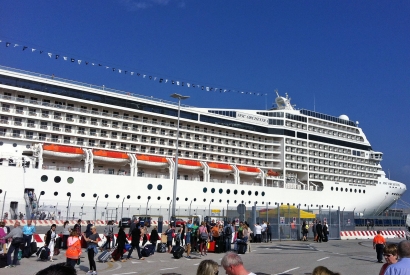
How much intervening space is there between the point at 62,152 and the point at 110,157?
431cm

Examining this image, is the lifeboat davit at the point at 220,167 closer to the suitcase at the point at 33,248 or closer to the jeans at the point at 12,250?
the suitcase at the point at 33,248

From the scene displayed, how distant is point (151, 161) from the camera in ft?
127

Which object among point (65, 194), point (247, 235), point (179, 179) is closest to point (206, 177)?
point (179, 179)

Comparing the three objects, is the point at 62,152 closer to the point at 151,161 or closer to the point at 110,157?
the point at 110,157

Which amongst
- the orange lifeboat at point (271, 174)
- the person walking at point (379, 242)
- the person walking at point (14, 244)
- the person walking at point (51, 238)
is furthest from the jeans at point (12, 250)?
the orange lifeboat at point (271, 174)

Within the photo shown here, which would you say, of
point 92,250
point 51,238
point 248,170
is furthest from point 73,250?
point 248,170

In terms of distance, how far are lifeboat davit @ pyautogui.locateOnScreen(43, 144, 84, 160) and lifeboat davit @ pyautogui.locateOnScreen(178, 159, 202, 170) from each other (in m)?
10.1

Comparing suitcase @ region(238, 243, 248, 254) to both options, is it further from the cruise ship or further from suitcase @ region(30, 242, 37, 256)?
the cruise ship

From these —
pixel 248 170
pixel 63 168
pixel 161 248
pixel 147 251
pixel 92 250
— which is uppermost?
pixel 248 170

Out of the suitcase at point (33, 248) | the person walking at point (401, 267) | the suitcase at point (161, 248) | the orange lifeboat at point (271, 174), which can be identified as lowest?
the suitcase at point (161, 248)

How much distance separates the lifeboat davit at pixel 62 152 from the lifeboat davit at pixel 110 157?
129 centimetres

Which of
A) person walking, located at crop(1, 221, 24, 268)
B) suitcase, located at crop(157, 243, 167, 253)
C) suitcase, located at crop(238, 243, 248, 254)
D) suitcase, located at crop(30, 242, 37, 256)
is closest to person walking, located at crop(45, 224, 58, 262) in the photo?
suitcase, located at crop(30, 242, 37, 256)

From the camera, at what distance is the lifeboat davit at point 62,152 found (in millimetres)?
33094

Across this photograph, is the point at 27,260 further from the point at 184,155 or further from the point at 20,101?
the point at 184,155
